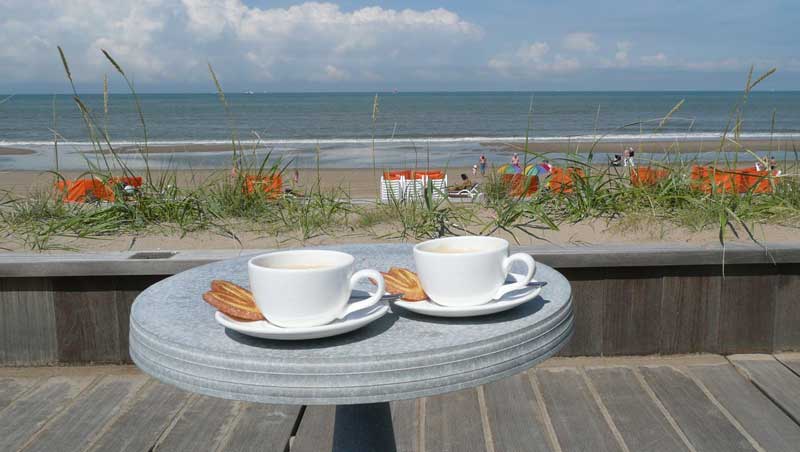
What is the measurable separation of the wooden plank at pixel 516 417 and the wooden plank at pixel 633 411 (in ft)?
0.79

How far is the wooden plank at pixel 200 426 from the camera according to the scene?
2.20m

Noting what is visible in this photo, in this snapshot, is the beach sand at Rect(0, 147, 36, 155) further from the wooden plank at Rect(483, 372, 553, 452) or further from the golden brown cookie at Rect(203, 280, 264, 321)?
the golden brown cookie at Rect(203, 280, 264, 321)

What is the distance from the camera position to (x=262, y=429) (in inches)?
90.7

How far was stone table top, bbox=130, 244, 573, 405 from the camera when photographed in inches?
39.6

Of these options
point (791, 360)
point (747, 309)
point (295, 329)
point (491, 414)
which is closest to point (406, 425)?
point (491, 414)

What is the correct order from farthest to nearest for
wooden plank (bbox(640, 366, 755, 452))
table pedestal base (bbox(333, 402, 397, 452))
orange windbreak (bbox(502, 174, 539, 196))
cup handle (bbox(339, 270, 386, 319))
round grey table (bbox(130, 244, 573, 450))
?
orange windbreak (bbox(502, 174, 539, 196)) → wooden plank (bbox(640, 366, 755, 452)) → table pedestal base (bbox(333, 402, 397, 452)) → cup handle (bbox(339, 270, 386, 319)) → round grey table (bbox(130, 244, 573, 450))

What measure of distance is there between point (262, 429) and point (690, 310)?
168 cm

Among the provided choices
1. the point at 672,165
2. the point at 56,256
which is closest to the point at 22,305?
the point at 56,256

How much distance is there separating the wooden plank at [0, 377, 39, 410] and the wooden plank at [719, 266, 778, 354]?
261 cm

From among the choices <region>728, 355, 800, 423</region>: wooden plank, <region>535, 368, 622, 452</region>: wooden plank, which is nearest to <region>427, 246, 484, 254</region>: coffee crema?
<region>535, 368, 622, 452</region>: wooden plank

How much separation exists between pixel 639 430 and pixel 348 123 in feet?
110

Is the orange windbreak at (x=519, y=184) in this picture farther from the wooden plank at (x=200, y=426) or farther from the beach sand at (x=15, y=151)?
the beach sand at (x=15, y=151)

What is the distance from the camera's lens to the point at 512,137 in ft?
87.0

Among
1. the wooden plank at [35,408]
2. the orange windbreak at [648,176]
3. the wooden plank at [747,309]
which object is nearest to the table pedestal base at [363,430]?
the wooden plank at [35,408]
